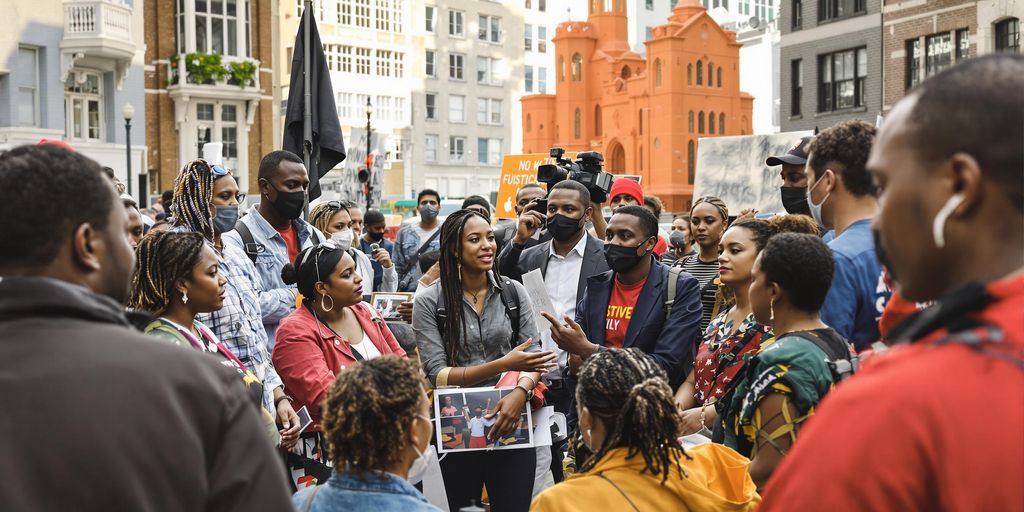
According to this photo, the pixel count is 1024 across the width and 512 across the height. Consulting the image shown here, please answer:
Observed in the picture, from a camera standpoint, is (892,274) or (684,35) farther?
(684,35)

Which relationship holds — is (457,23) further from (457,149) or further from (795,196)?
(795,196)

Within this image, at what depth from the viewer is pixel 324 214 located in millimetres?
9094

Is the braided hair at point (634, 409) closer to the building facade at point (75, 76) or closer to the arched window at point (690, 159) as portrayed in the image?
the building facade at point (75, 76)

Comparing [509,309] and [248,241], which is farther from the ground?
[248,241]

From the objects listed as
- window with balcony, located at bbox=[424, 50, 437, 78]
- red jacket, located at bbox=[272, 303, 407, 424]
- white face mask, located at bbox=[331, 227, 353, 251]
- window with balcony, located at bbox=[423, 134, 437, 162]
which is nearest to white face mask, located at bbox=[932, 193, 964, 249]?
red jacket, located at bbox=[272, 303, 407, 424]

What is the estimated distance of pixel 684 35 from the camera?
220 ft

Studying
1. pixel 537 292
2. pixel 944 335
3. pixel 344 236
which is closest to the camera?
pixel 944 335

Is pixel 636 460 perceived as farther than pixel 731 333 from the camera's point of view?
No

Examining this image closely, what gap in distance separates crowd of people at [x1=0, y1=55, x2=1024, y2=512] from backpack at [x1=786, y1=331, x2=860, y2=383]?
0.02 meters

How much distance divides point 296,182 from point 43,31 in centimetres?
2733

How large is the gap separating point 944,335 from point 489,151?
256 feet

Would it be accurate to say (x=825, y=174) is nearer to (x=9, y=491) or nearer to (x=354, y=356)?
(x=354, y=356)

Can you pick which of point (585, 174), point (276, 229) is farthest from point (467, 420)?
point (585, 174)

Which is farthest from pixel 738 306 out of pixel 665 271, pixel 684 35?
pixel 684 35
